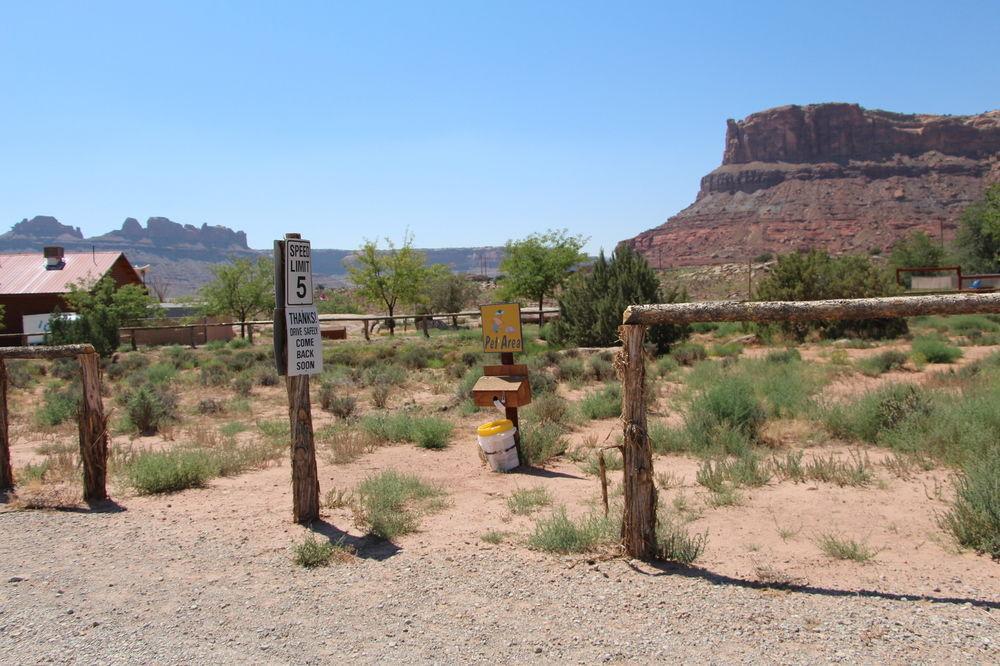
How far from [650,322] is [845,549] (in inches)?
82.8

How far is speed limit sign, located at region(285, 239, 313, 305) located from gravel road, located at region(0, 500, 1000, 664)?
2.16 metres

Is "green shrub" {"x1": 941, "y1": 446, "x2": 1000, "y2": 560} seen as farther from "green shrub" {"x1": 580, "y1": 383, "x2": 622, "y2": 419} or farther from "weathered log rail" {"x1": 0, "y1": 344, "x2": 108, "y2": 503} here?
"weathered log rail" {"x1": 0, "y1": 344, "x2": 108, "y2": 503}

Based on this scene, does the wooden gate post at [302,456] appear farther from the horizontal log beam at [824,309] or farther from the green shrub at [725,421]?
the green shrub at [725,421]

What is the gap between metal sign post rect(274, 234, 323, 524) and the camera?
6.77 m

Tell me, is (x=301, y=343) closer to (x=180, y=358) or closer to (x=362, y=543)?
(x=362, y=543)

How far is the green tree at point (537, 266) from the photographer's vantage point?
45.8 meters

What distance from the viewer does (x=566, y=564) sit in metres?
5.54

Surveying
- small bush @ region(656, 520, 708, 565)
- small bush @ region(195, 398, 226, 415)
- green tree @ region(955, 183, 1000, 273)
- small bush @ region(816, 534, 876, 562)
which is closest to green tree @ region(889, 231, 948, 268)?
green tree @ region(955, 183, 1000, 273)

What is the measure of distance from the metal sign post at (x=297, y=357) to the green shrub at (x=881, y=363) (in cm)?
1253

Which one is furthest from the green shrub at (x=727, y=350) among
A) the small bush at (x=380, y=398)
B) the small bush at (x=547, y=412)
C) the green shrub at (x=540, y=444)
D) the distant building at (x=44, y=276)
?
the distant building at (x=44, y=276)

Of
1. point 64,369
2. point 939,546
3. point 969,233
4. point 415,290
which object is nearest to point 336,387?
point 64,369

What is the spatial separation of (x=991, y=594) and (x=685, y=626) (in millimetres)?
1924

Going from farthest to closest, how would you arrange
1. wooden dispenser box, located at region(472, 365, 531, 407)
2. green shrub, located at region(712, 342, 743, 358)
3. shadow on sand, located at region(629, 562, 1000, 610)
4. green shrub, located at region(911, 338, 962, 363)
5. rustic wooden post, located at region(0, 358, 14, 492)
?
green shrub, located at region(712, 342, 743, 358), green shrub, located at region(911, 338, 962, 363), wooden dispenser box, located at region(472, 365, 531, 407), rustic wooden post, located at region(0, 358, 14, 492), shadow on sand, located at region(629, 562, 1000, 610)

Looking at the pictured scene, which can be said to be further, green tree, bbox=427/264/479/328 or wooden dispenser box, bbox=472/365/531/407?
green tree, bbox=427/264/479/328
